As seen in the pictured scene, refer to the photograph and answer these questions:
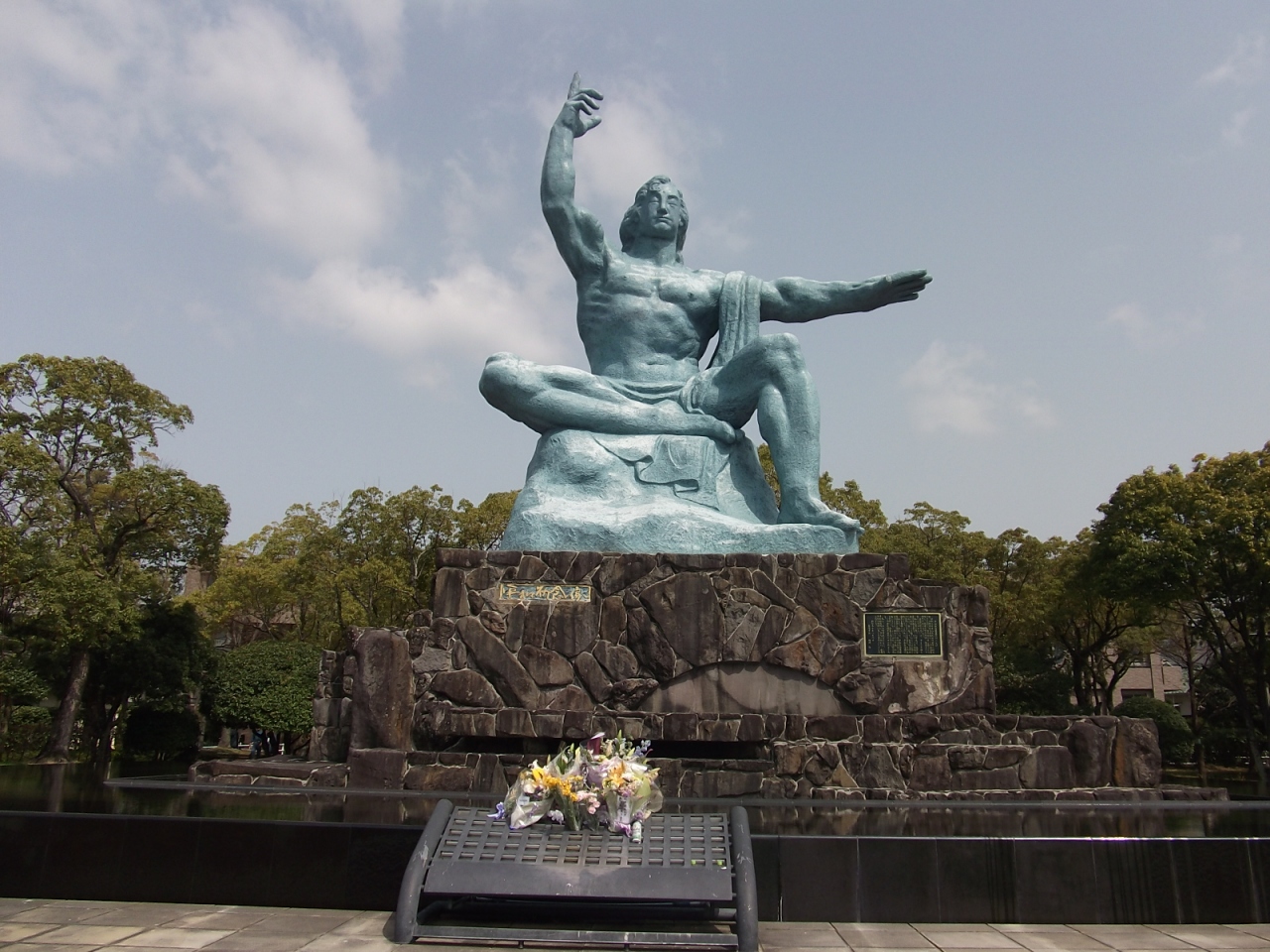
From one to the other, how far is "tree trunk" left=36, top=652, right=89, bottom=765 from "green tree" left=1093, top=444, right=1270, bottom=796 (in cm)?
1686

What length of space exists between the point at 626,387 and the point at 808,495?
1.78 m

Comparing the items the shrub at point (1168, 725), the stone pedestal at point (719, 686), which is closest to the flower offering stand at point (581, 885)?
the stone pedestal at point (719, 686)

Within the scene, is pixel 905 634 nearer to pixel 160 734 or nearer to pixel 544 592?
pixel 544 592

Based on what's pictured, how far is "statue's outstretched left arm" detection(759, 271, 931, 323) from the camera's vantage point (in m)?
8.66

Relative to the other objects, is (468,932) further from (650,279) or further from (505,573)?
(650,279)

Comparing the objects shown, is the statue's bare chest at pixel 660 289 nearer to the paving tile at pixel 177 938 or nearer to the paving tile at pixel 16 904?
the paving tile at pixel 16 904

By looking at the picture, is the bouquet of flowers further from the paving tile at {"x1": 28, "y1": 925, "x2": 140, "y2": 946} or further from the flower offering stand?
the paving tile at {"x1": 28, "y1": 925, "x2": 140, "y2": 946}

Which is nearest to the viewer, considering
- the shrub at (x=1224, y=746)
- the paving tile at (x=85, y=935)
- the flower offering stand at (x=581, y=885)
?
the flower offering stand at (x=581, y=885)

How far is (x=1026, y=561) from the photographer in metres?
22.3

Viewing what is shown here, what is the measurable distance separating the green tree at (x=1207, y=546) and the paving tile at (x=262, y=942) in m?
16.0

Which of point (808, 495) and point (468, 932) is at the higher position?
point (808, 495)

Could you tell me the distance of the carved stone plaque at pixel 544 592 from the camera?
7.16m

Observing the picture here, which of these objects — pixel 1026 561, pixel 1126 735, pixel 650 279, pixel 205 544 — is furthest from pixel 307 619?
pixel 1126 735

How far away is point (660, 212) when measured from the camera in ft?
29.7
